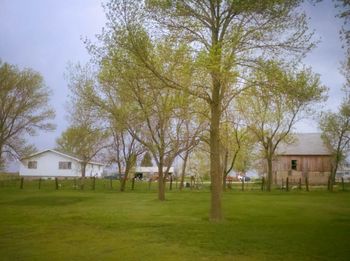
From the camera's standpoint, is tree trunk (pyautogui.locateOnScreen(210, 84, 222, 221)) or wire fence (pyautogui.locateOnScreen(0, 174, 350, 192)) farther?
wire fence (pyautogui.locateOnScreen(0, 174, 350, 192))

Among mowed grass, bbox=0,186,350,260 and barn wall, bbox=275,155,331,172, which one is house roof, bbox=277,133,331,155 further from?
mowed grass, bbox=0,186,350,260

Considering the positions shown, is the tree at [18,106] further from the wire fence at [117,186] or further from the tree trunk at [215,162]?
the tree trunk at [215,162]

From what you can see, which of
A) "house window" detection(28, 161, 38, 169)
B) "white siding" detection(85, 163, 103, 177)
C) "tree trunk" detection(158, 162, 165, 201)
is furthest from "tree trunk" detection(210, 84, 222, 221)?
"white siding" detection(85, 163, 103, 177)

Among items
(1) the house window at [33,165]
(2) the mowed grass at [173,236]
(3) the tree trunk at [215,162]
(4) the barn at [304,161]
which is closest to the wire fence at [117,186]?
(4) the barn at [304,161]

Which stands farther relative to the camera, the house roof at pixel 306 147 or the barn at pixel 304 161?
the house roof at pixel 306 147

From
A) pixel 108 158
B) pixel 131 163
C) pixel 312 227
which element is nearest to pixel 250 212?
pixel 312 227

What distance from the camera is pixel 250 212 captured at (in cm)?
2147

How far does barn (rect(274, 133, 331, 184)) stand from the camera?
6138cm

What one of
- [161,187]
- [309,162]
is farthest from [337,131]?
[161,187]

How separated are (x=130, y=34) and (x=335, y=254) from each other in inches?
443

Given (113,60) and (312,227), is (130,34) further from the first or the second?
(312,227)

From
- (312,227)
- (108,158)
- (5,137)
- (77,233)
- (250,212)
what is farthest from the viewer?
(108,158)

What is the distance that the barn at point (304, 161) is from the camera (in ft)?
201

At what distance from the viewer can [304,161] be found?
62.1 m
